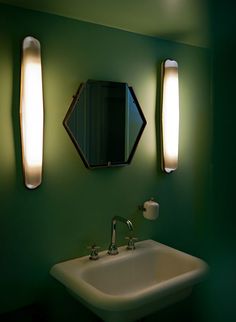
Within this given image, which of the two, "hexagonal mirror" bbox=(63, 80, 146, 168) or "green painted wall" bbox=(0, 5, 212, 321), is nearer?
"green painted wall" bbox=(0, 5, 212, 321)

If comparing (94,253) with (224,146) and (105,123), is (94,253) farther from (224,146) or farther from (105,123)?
(224,146)

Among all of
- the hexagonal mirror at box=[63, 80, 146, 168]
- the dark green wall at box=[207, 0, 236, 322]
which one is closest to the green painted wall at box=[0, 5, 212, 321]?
the hexagonal mirror at box=[63, 80, 146, 168]

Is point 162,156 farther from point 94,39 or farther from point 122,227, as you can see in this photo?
point 94,39

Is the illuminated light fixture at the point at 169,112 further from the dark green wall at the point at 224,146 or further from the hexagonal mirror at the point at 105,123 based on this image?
the dark green wall at the point at 224,146

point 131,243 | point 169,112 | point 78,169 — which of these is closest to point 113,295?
point 131,243

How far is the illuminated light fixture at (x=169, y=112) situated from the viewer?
5.95ft

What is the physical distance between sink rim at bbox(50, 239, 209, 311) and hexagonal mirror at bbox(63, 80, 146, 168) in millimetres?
463

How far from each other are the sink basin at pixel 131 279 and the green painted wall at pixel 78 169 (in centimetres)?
11

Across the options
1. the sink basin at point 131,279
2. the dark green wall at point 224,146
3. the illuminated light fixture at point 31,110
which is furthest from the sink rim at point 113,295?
the illuminated light fixture at point 31,110

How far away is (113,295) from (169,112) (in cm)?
101

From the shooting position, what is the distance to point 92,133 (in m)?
1.58

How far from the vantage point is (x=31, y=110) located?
1.35 meters

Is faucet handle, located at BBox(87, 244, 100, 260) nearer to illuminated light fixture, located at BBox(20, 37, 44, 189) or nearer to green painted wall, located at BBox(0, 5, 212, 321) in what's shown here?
green painted wall, located at BBox(0, 5, 212, 321)

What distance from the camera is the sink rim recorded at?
3.88ft
